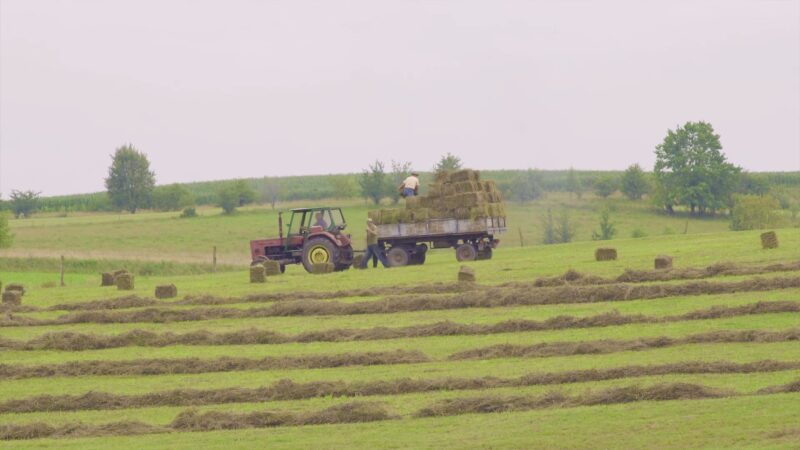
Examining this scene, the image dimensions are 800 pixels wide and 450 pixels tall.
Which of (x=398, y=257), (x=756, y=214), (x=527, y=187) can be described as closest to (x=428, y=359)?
(x=398, y=257)

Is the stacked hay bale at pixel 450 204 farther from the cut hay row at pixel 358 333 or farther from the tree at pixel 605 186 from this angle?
the tree at pixel 605 186

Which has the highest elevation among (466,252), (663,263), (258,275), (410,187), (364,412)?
(410,187)

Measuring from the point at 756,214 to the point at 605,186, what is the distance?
38384mm

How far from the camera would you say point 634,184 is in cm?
11338

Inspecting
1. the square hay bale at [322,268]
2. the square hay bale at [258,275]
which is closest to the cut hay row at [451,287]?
the square hay bale at [258,275]

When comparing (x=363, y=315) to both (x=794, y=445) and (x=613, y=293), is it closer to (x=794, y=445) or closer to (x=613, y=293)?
(x=613, y=293)

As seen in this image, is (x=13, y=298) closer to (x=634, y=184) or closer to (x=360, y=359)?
(x=360, y=359)

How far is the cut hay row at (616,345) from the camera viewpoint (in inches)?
1021

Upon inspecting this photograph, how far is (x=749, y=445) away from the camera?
16734 millimetres

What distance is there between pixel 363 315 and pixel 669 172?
7700cm

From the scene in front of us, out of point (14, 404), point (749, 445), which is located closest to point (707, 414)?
point (749, 445)

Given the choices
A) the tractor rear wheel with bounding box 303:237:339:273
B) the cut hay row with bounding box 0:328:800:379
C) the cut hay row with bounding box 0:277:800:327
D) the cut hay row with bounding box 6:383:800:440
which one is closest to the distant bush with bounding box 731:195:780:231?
the tractor rear wheel with bounding box 303:237:339:273

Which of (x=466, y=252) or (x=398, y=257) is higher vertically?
(x=466, y=252)

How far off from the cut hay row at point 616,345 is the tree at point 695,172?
258 ft
